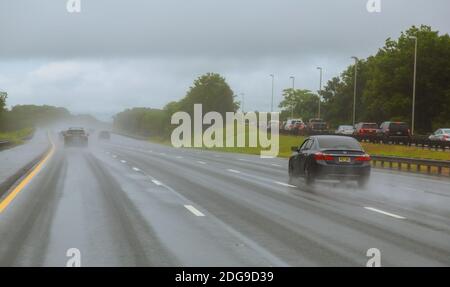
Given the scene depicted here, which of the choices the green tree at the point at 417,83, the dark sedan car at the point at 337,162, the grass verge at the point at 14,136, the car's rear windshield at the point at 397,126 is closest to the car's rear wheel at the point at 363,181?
the dark sedan car at the point at 337,162

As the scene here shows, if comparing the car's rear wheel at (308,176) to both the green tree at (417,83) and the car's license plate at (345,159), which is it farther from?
the green tree at (417,83)

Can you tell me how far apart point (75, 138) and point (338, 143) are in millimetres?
46945

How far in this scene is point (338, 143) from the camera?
22.1 meters

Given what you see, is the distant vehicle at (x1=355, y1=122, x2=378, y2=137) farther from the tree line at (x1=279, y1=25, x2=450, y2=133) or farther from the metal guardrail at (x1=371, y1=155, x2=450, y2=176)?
the metal guardrail at (x1=371, y1=155, x2=450, y2=176)

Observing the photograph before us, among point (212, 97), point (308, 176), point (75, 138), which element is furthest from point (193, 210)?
point (212, 97)

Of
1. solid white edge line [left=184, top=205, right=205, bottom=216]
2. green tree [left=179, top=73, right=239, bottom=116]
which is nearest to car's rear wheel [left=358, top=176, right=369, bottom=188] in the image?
solid white edge line [left=184, top=205, right=205, bottom=216]

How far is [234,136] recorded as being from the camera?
97.8 m

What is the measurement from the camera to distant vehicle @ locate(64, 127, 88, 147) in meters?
65.3

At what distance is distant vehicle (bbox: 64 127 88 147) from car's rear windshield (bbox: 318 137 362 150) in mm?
46211

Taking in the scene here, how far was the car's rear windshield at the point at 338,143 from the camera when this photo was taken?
71.5 feet

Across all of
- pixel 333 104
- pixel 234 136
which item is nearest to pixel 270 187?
pixel 234 136

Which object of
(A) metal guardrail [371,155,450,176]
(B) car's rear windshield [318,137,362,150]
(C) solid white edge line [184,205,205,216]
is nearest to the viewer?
(C) solid white edge line [184,205,205,216]
